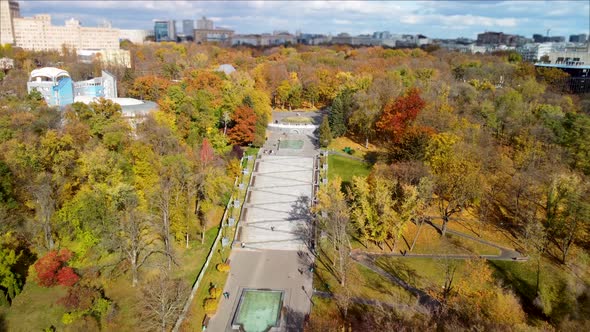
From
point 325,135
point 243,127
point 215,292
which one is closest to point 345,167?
point 325,135

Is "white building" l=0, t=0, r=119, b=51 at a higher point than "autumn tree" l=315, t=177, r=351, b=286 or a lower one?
higher

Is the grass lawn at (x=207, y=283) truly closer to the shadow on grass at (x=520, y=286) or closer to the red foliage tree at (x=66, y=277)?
the red foliage tree at (x=66, y=277)

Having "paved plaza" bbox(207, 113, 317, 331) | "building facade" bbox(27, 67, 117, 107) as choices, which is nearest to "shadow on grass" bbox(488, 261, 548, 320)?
"paved plaza" bbox(207, 113, 317, 331)

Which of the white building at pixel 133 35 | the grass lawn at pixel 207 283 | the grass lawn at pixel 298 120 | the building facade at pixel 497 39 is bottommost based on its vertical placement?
the grass lawn at pixel 207 283

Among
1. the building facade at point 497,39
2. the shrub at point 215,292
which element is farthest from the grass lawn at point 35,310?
the building facade at point 497,39

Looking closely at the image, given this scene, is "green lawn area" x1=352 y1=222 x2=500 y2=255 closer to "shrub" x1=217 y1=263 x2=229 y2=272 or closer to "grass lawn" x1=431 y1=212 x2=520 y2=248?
"grass lawn" x1=431 y1=212 x2=520 y2=248

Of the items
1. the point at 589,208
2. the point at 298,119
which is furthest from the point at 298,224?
the point at 298,119
